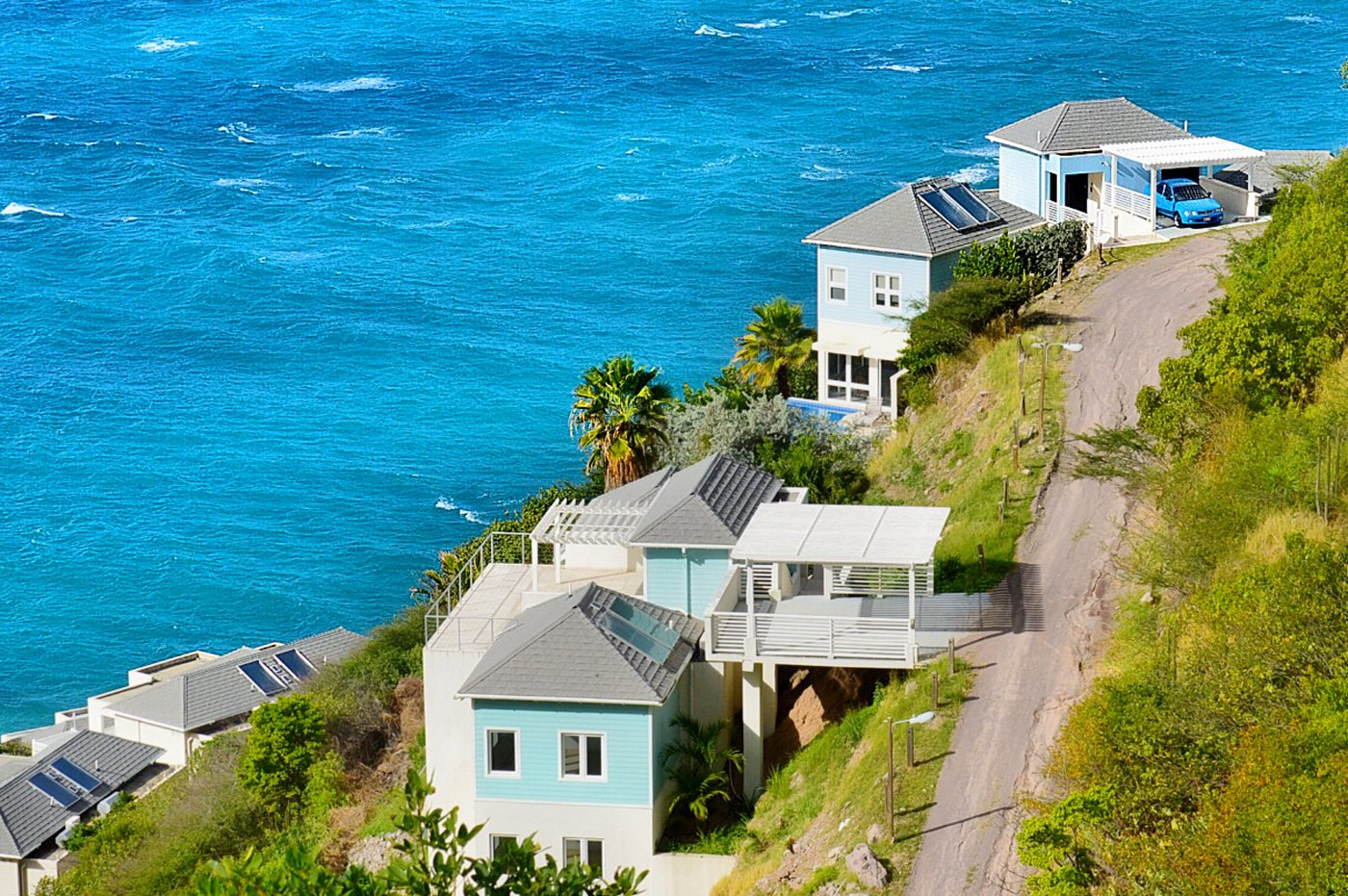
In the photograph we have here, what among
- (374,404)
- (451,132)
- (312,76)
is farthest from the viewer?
(312,76)

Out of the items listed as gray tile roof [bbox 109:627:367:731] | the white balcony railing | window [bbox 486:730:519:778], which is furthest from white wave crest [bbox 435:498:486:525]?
the white balcony railing

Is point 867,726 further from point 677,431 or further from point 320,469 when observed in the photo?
point 320,469

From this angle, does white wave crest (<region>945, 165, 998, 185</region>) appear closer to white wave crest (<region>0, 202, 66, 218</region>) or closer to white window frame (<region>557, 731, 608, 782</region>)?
white wave crest (<region>0, 202, 66, 218</region>)

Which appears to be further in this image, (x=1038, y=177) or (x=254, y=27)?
(x=254, y=27)

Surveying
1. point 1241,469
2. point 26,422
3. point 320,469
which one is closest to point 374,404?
point 320,469

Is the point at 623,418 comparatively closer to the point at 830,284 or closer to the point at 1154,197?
the point at 830,284

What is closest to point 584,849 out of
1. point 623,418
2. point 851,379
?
point 623,418

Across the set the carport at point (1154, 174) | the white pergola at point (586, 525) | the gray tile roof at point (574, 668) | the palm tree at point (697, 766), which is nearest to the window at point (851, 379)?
the carport at point (1154, 174)
